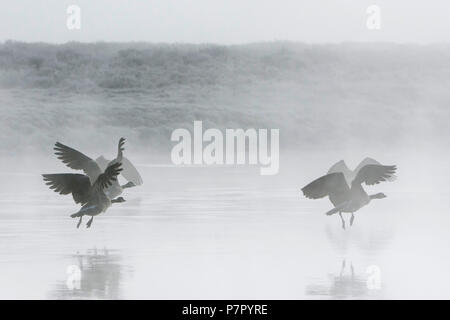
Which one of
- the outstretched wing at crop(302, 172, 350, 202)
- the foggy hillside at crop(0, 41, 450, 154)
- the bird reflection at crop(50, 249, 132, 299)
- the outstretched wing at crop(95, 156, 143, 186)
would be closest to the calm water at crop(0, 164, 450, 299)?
the bird reflection at crop(50, 249, 132, 299)

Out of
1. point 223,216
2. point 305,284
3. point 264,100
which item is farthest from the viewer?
point 264,100

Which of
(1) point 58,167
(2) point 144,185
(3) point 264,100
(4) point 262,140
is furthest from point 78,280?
(3) point 264,100

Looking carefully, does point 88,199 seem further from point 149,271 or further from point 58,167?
point 58,167

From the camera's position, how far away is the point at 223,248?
11.5 metres

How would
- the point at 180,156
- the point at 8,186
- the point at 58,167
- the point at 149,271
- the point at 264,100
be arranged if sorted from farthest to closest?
the point at 264,100
the point at 180,156
the point at 58,167
the point at 8,186
the point at 149,271

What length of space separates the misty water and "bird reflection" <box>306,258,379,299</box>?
0.06 feet

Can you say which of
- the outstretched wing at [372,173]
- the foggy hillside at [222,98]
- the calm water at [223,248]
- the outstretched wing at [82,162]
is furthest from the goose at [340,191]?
the foggy hillside at [222,98]

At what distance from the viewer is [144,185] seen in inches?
722

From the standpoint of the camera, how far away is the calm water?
9375 millimetres

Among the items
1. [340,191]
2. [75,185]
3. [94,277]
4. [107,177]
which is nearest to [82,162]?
[75,185]

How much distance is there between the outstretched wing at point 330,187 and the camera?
42.1 ft

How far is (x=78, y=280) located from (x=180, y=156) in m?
17.3

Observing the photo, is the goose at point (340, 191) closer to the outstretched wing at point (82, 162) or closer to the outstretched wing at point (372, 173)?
the outstretched wing at point (372, 173)
